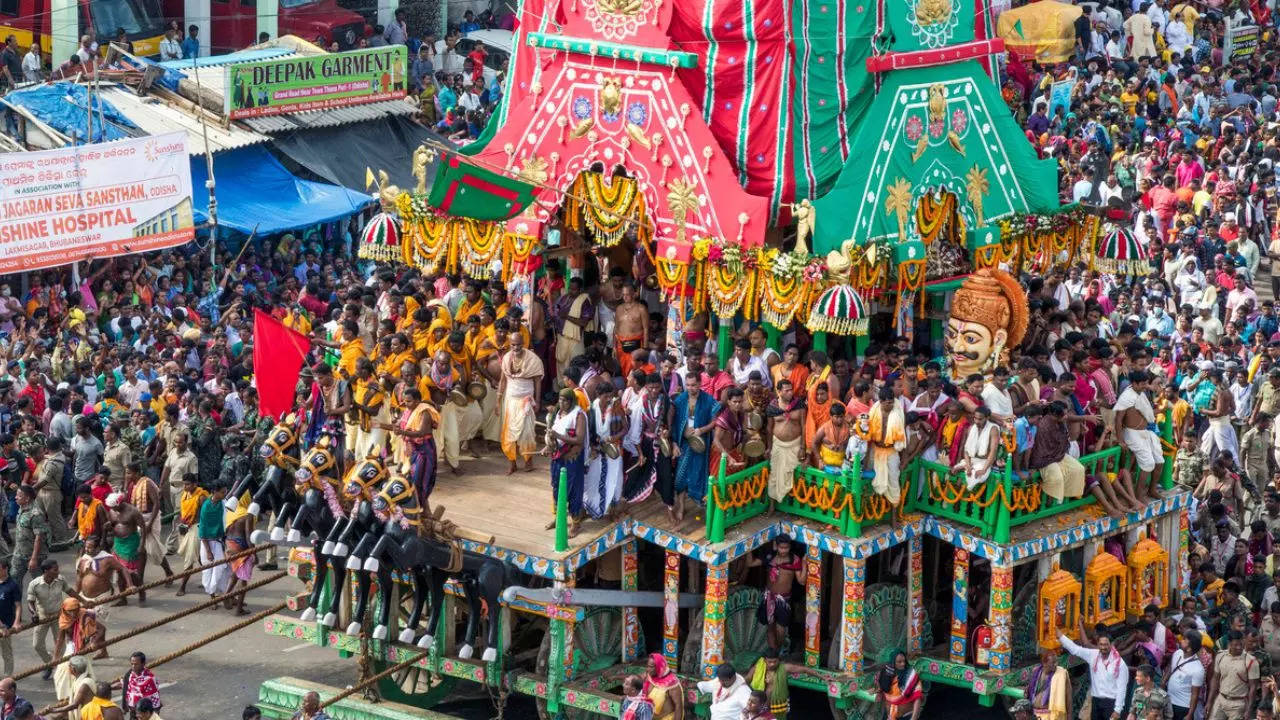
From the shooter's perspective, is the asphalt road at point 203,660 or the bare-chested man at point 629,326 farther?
the bare-chested man at point 629,326

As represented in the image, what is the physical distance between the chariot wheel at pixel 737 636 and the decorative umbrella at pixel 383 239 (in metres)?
5.06

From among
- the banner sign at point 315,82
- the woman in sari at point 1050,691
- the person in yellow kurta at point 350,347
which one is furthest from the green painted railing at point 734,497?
the banner sign at point 315,82

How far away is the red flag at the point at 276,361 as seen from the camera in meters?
23.3

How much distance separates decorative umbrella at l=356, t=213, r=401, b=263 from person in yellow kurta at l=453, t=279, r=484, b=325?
0.95 metres

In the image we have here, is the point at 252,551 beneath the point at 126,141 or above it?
beneath

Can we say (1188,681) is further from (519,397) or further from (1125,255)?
(519,397)

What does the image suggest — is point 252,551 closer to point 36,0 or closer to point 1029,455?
point 1029,455

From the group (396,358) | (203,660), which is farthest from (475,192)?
(203,660)

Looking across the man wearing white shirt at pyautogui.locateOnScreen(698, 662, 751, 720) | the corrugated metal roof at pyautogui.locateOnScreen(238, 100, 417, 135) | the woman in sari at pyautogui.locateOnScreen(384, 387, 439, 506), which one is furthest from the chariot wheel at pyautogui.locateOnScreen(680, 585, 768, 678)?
the corrugated metal roof at pyautogui.locateOnScreen(238, 100, 417, 135)

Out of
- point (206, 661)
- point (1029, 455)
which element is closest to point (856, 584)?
point (1029, 455)

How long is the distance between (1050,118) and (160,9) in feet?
47.7

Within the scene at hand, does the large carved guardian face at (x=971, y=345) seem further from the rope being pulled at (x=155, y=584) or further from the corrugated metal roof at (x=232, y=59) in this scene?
the corrugated metal roof at (x=232, y=59)

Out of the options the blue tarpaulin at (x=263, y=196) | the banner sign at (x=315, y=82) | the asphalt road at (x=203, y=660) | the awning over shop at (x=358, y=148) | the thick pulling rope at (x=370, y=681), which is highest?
the banner sign at (x=315, y=82)

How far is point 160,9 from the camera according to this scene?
4084 centimetres
